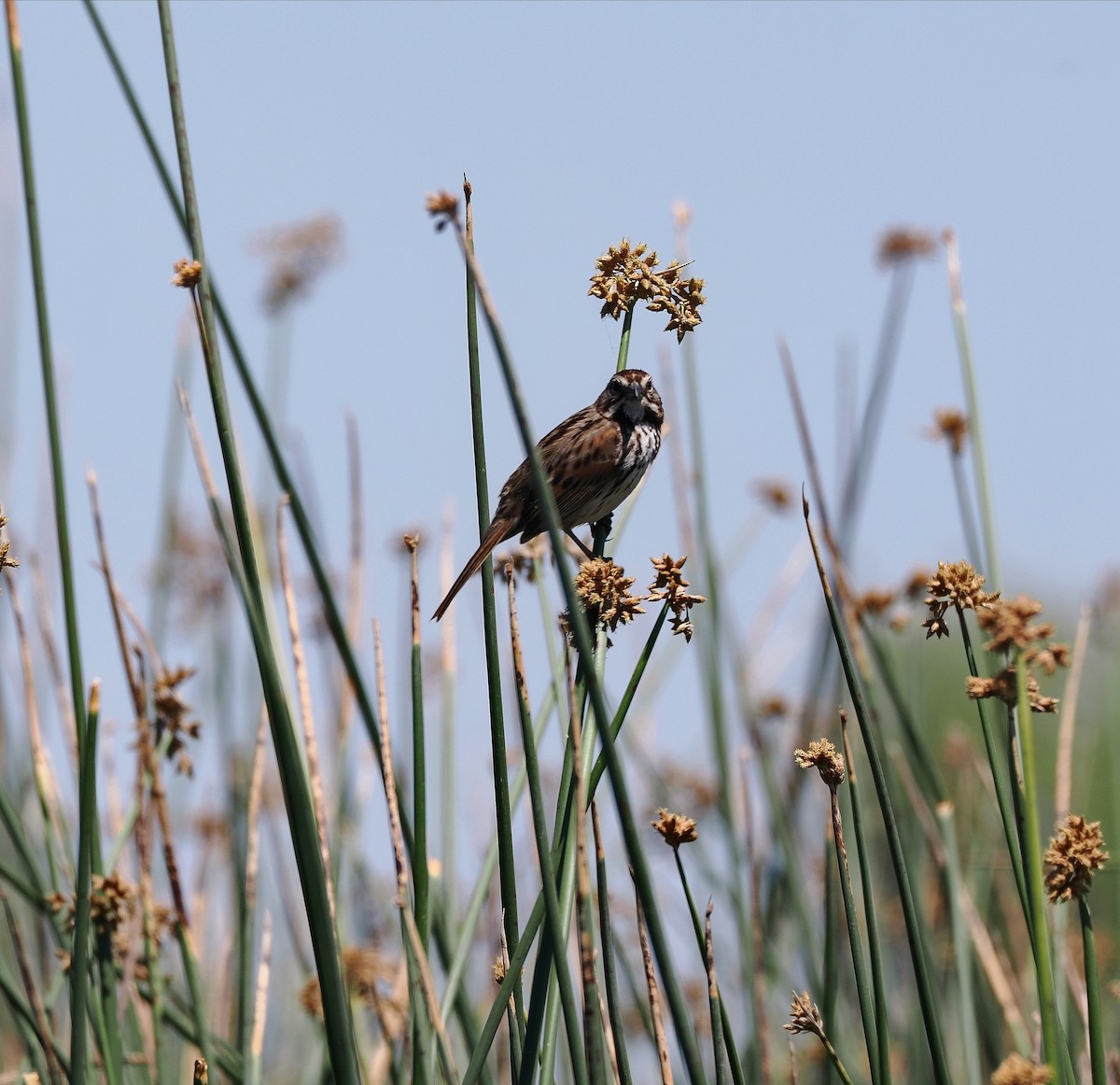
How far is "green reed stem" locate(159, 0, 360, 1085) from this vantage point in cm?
152

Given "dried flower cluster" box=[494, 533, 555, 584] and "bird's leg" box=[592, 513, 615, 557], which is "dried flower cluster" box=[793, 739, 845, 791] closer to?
"dried flower cluster" box=[494, 533, 555, 584]

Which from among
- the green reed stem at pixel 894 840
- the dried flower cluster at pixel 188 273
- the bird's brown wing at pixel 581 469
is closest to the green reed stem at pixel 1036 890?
the green reed stem at pixel 894 840

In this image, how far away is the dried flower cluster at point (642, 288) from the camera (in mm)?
1945

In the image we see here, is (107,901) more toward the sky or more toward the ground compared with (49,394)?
more toward the ground

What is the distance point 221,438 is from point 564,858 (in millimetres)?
632

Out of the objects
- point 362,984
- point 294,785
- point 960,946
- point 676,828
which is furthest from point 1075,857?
point 362,984

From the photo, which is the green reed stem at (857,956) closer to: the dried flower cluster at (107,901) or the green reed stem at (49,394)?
the green reed stem at (49,394)

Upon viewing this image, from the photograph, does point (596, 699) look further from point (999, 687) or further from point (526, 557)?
point (526, 557)

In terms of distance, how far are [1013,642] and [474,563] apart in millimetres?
1507

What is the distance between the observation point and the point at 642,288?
1.96 m

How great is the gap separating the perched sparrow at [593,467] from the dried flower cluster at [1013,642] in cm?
171

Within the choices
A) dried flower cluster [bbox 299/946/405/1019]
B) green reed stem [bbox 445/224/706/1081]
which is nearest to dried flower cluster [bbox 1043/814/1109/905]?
green reed stem [bbox 445/224/706/1081]

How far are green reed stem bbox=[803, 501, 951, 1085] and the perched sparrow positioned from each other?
5.12 feet

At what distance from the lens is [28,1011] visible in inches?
88.5
